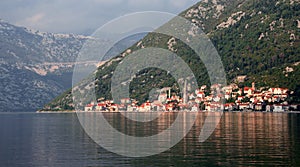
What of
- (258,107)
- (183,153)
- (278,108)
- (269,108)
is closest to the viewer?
(183,153)

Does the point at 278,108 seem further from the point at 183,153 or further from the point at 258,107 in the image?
the point at 183,153

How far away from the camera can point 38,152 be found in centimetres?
6244

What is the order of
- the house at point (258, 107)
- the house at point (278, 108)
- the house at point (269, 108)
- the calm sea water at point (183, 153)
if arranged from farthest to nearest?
1. the house at point (258, 107)
2. the house at point (269, 108)
3. the house at point (278, 108)
4. the calm sea water at point (183, 153)

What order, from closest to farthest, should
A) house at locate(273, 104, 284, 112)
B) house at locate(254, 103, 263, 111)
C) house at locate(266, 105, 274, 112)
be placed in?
1. house at locate(273, 104, 284, 112)
2. house at locate(266, 105, 274, 112)
3. house at locate(254, 103, 263, 111)

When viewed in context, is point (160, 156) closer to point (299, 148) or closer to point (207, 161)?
point (207, 161)

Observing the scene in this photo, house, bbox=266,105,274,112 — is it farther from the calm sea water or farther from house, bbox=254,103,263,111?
the calm sea water

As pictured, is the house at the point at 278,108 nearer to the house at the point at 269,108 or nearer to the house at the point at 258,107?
the house at the point at 269,108

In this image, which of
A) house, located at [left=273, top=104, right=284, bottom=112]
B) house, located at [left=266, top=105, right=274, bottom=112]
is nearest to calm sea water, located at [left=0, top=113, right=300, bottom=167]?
house, located at [left=273, top=104, right=284, bottom=112]

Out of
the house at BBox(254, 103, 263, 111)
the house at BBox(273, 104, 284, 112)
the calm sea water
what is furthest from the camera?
the house at BBox(254, 103, 263, 111)

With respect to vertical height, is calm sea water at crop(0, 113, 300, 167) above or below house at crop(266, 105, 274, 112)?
below

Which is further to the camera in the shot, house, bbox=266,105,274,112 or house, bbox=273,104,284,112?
house, bbox=266,105,274,112

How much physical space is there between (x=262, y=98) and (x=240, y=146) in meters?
139

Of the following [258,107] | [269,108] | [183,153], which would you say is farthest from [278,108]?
[183,153]

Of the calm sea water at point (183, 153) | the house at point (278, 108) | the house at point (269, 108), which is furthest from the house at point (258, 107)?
Answer: the calm sea water at point (183, 153)
